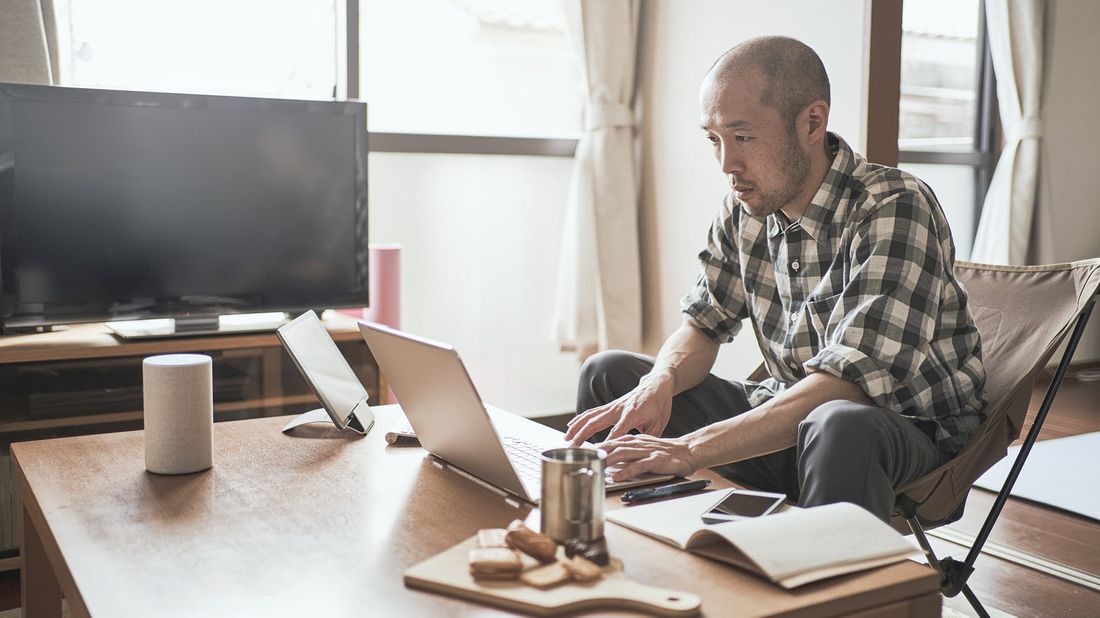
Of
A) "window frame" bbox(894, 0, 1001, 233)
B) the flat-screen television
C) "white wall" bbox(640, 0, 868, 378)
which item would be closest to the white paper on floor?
"white wall" bbox(640, 0, 868, 378)

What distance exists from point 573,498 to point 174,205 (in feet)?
5.95

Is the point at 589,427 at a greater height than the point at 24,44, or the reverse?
the point at 24,44

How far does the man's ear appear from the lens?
1687 mm

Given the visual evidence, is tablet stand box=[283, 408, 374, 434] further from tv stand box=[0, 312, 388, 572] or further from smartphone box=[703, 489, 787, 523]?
tv stand box=[0, 312, 388, 572]

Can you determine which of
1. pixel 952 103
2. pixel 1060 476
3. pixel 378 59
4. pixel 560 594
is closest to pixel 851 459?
pixel 560 594

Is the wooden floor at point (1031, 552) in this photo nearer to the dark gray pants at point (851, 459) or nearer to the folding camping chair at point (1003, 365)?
the folding camping chair at point (1003, 365)

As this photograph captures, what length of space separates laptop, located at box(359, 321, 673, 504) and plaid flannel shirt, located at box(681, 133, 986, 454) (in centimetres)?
43

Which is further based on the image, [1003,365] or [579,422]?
[1003,365]

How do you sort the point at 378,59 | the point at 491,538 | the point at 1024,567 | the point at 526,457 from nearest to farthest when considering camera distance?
the point at 491,538
the point at 526,457
the point at 1024,567
the point at 378,59

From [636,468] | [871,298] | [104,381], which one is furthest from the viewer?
[104,381]

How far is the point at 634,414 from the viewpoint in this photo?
1.57 metres

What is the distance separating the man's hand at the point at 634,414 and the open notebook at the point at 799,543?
384 millimetres

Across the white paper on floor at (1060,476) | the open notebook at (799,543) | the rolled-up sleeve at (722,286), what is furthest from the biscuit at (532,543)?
the white paper on floor at (1060,476)

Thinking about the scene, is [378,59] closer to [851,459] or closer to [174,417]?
[174,417]
